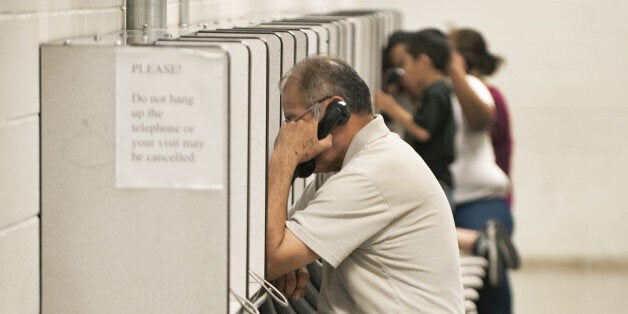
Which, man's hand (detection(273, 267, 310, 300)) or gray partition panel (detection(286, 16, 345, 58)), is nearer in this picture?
man's hand (detection(273, 267, 310, 300))

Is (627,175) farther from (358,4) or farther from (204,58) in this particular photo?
(204,58)

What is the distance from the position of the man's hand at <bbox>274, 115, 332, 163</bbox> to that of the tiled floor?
15.4 feet

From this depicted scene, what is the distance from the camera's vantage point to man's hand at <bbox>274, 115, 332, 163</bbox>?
268 cm

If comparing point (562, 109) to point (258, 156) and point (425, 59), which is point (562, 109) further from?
point (258, 156)

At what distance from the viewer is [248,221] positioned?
2373 mm

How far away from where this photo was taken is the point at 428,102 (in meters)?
5.43

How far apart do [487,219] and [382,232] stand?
2.76 meters

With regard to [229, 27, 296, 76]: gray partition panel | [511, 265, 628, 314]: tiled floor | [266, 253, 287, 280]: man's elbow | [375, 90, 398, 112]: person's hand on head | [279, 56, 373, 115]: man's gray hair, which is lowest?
[511, 265, 628, 314]: tiled floor

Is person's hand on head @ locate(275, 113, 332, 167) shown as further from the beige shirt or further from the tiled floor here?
the tiled floor

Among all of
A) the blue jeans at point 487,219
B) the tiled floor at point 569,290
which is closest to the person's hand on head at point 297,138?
the blue jeans at point 487,219

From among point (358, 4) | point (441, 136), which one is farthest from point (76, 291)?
point (358, 4)

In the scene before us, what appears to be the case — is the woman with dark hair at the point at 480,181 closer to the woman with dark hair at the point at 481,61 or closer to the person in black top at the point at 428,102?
the person in black top at the point at 428,102

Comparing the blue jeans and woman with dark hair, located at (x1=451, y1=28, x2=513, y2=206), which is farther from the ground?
woman with dark hair, located at (x1=451, y1=28, x2=513, y2=206)

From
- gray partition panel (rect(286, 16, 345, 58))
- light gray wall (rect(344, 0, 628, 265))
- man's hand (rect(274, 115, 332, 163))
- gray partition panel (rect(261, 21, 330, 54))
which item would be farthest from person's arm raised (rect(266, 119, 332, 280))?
light gray wall (rect(344, 0, 628, 265))
